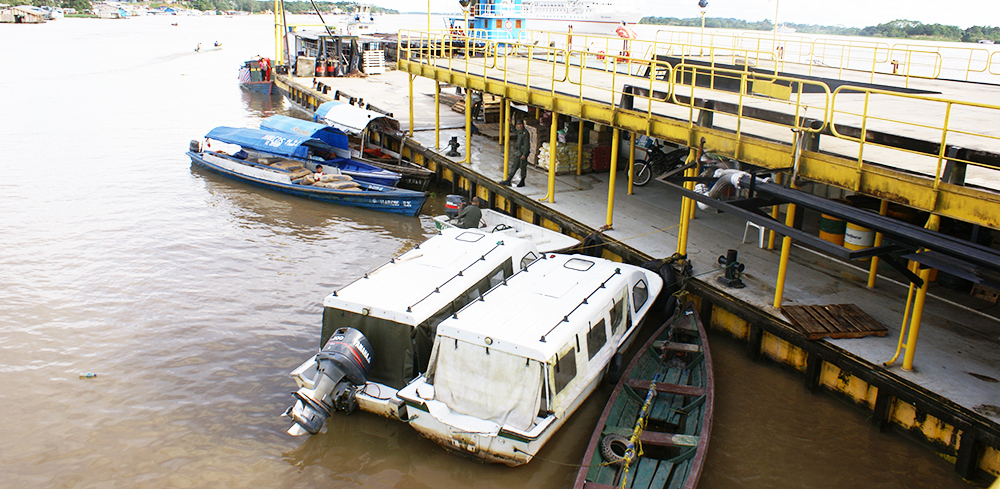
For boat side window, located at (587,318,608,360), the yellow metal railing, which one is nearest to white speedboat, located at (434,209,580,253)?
the yellow metal railing

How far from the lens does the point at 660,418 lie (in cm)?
892

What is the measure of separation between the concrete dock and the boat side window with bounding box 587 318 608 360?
2.54 m

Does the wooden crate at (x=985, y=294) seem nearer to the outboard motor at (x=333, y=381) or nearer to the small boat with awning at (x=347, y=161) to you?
the outboard motor at (x=333, y=381)

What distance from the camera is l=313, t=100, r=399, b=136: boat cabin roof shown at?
2130 centimetres

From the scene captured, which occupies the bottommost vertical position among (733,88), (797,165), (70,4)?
(797,165)

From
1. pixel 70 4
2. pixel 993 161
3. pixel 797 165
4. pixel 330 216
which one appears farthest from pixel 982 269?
pixel 70 4

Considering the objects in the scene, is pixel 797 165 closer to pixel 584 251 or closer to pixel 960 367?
pixel 960 367

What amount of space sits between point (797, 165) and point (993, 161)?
7.47 ft

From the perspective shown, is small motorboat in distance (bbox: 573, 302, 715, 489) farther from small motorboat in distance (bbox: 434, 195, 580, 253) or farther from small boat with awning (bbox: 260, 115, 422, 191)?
small boat with awning (bbox: 260, 115, 422, 191)

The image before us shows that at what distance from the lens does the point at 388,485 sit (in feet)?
27.0

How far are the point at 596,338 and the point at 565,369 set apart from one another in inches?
42.4

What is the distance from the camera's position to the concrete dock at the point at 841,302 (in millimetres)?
7934

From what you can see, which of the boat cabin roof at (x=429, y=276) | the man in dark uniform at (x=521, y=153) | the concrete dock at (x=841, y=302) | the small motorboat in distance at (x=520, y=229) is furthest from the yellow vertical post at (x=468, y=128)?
the boat cabin roof at (x=429, y=276)

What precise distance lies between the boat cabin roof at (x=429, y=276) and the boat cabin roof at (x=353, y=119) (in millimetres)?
10519
